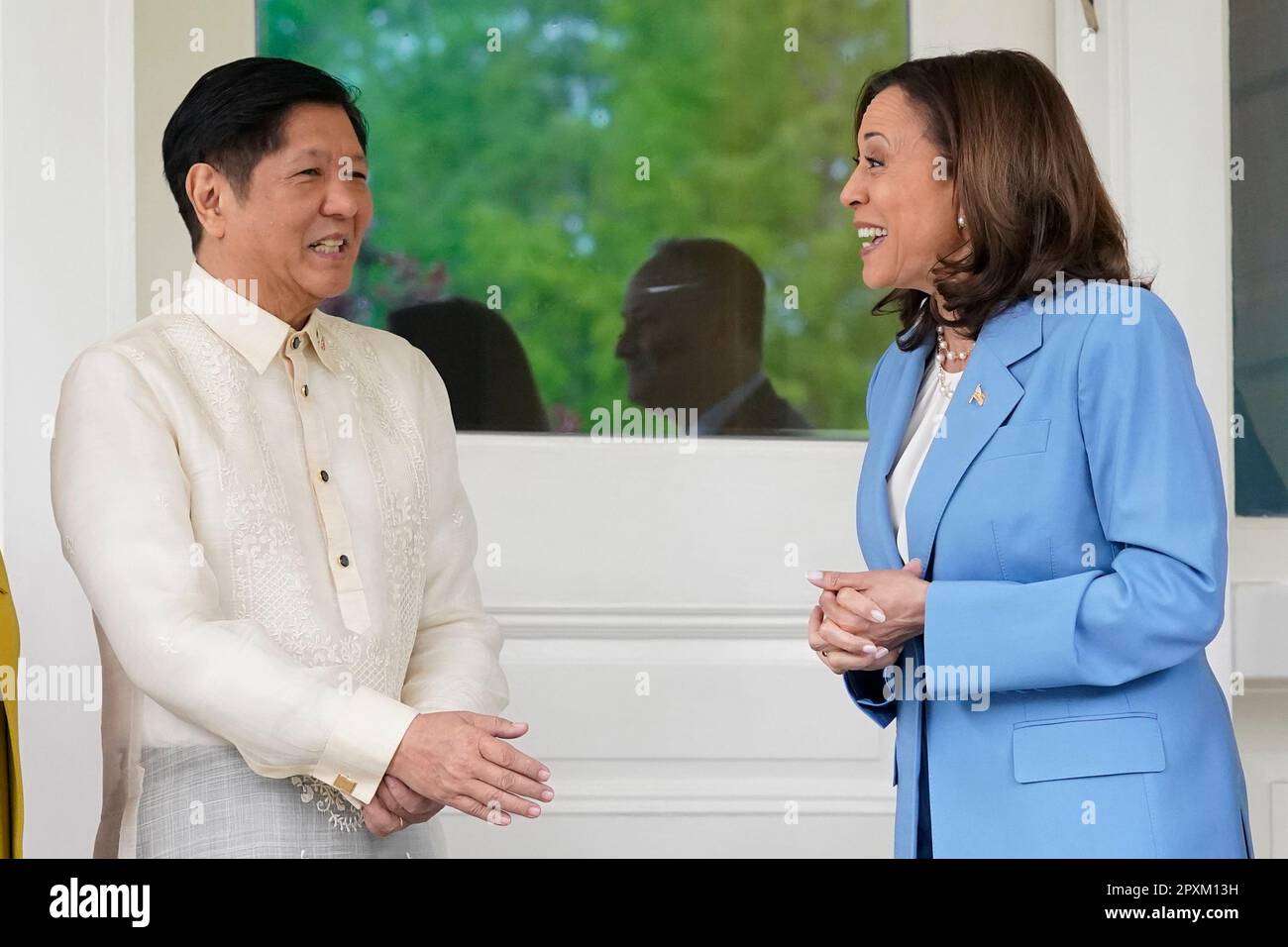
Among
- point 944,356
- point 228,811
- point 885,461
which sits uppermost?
point 944,356

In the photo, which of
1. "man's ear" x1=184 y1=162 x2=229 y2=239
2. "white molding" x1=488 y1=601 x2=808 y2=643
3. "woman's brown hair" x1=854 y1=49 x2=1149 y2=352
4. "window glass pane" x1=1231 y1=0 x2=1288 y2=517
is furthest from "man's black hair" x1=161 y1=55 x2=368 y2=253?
"window glass pane" x1=1231 y1=0 x2=1288 y2=517

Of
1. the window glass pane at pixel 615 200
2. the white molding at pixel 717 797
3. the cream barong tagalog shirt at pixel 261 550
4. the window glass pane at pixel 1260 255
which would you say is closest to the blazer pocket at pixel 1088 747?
the cream barong tagalog shirt at pixel 261 550

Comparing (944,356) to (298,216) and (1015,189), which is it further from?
(298,216)

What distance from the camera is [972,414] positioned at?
4.92 ft

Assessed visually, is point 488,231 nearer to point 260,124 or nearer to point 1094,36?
point 260,124

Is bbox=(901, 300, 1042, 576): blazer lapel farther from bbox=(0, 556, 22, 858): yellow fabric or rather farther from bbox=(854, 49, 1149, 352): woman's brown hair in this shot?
bbox=(0, 556, 22, 858): yellow fabric

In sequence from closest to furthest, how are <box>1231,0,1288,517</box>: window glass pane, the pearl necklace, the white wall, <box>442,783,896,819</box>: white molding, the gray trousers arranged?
the gray trousers, the pearl necklace, the white wall, <box>442,783,896,819</box>: white molding, <box>1231,0,1288,517</box>: window glass pane

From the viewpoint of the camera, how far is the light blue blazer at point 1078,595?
1396mm

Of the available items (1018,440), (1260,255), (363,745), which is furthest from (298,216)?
(1260,255)

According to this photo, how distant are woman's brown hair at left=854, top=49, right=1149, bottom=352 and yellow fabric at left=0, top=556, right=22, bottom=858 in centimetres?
101

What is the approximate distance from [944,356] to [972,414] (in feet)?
0.53

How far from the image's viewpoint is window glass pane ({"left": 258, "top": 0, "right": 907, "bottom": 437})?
226cm

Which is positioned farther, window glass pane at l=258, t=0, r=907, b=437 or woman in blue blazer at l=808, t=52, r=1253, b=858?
window glass pane at l=258, t=0, r=907, b=437

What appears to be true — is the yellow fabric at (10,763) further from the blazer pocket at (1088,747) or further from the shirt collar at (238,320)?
the blazer pocket at (1088,747)
